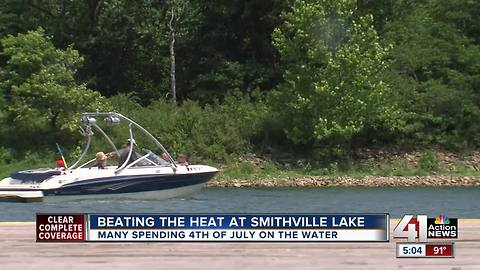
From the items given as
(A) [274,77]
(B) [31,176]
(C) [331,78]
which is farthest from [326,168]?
(B) [31,176]

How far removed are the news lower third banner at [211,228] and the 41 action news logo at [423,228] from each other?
0.45 meters

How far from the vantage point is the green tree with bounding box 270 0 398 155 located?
171 ft

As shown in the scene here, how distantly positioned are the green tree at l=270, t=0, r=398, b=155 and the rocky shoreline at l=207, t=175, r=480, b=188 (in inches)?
92.7

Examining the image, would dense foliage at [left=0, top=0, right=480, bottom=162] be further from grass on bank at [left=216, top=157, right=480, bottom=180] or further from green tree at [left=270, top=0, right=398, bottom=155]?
grass on bank at [left=216, top=157, right=480, bottom=180]

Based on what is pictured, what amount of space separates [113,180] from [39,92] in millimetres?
19427

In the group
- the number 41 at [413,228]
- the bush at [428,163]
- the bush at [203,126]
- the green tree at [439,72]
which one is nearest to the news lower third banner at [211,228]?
the number 41 at [413,228]

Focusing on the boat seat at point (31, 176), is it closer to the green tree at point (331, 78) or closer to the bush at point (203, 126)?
the bush at point (203, 126)

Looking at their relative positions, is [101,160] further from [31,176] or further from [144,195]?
[31,176]

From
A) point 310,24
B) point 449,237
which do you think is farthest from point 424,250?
point 310,24

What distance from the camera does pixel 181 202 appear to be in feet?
117

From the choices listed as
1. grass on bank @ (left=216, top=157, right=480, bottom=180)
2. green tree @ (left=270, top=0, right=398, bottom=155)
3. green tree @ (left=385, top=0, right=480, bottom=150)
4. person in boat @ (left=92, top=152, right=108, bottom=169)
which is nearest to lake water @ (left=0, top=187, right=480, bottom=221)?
person in boat @ (left=92, top=152, right=108, bottom=169)

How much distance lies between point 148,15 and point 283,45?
48.4ft

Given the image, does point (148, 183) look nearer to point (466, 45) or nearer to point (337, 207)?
point (337, 207)

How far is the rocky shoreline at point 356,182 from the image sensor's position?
5041 cm
